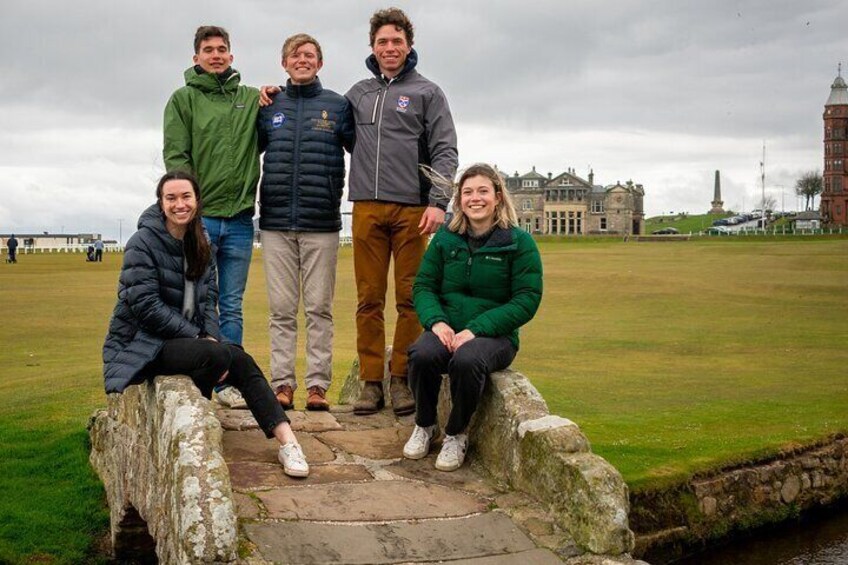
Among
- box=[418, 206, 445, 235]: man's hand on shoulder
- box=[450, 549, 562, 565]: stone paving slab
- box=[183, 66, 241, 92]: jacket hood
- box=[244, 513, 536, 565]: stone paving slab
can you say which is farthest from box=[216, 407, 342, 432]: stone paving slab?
box=[183, 66, 241, 92]: jacket hood

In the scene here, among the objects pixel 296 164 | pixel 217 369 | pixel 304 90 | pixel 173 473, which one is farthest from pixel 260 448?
pixel 304 90

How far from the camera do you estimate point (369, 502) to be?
22.2 ft

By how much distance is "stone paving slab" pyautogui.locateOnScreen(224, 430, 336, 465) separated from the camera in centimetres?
757

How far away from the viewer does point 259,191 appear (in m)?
9.20

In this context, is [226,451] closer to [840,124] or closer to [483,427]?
[483,427]

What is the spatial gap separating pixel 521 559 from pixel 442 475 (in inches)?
55.5

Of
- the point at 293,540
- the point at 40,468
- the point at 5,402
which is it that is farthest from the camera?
the point at 5,402

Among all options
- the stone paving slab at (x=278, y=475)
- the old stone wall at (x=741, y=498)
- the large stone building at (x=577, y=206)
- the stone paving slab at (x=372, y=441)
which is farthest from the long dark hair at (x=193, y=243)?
the large stone building at (x=577, y=206)

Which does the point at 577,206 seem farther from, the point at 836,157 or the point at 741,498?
the point at 741,498

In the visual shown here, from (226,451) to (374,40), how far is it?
3.94m

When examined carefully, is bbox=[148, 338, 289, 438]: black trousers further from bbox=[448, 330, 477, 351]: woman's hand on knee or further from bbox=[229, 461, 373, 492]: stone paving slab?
bbox=[448, 330, 477, 351]: woman's hand on knee

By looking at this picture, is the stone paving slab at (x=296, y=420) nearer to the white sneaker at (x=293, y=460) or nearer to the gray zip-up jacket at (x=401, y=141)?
the white sneaker at (x=293, y=460)

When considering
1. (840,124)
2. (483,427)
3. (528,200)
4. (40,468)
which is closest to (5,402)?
(40,468)

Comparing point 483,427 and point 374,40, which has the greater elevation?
point 374,40
